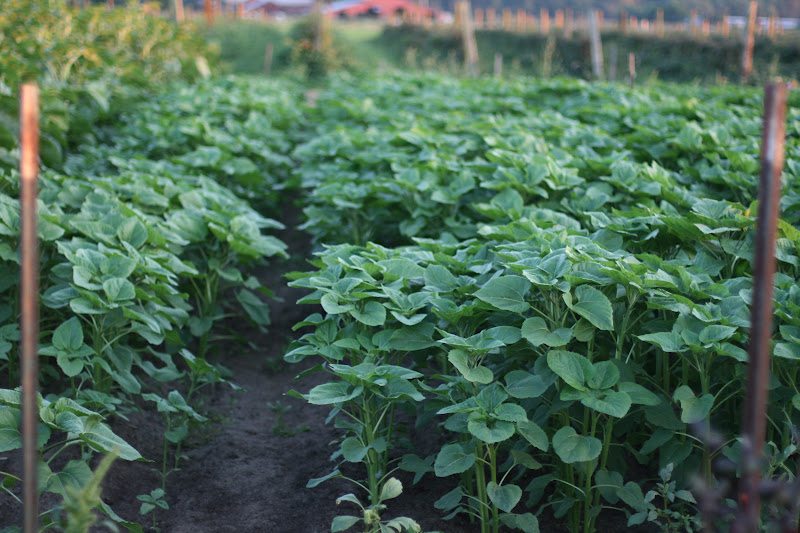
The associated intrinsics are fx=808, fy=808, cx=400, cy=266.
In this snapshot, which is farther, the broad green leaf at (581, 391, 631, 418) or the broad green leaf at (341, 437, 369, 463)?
the broad green leaf at (341, 437, 369, 463)

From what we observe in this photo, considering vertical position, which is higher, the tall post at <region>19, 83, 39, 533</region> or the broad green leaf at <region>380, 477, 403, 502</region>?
the tall post at <region>19, 83, 39, 533</region>

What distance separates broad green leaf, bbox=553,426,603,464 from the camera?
88.6 inches

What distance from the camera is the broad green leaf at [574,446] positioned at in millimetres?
2251

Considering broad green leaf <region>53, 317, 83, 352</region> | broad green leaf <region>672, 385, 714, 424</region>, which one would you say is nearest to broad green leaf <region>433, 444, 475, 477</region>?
broad green leaf <region>672, 385, 714, 424</region>

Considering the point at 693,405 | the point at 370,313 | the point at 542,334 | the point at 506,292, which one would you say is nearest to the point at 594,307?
the point at 542,334

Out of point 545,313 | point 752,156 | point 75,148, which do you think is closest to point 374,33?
point 75,148

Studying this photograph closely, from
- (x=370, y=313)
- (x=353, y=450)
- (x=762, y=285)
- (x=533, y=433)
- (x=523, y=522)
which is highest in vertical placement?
(x=762, y=285)

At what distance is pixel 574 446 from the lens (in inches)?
90.3

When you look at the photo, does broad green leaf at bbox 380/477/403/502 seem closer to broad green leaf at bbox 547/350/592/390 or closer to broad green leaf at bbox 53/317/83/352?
broad green leaf at bbox 547/350/592/390

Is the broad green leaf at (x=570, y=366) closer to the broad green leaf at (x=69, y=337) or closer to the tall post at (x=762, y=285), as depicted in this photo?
the tall post at (x=762, y=285)

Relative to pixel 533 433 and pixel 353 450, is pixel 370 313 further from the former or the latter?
pixel 533 433

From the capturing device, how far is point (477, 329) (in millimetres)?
2963

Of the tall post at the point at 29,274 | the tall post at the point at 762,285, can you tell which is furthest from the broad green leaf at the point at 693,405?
the tall post at the point at 29,274

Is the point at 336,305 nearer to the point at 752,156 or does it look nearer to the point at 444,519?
the point at 444,519
